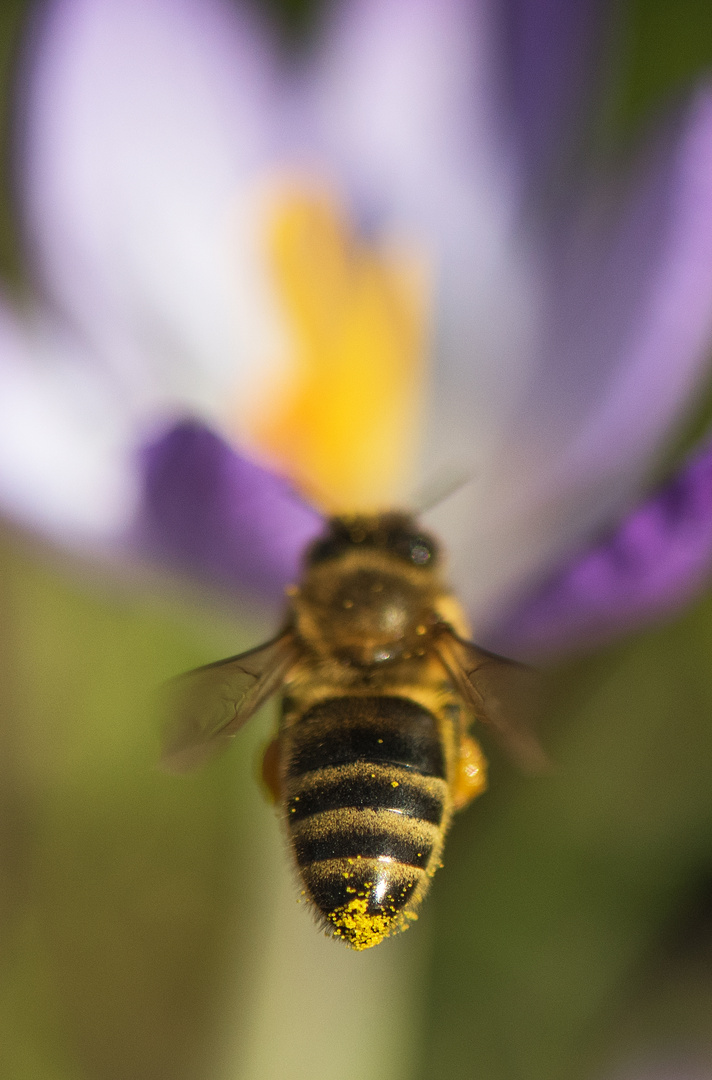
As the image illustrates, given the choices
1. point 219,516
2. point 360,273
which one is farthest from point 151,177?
point 219,516

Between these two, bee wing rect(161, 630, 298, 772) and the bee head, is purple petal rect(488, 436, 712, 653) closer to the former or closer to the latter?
the bee head

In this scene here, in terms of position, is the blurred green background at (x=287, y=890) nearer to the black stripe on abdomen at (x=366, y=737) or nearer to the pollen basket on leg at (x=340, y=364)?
the pollen basket on leg at (x=340, y=364)

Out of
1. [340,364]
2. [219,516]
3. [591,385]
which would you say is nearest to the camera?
[219,516]

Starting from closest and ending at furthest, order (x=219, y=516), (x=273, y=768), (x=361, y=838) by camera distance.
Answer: (x=361, y=838) < (x=273, y=768) < (x=219, y=516)

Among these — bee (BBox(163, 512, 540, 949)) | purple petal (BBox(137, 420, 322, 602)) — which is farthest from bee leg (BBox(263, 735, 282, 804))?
purple petal (BBox(137, 420, 322, 602))

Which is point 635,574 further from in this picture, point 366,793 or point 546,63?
point 546,63

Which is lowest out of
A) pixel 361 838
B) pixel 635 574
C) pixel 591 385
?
pixel 361 838
